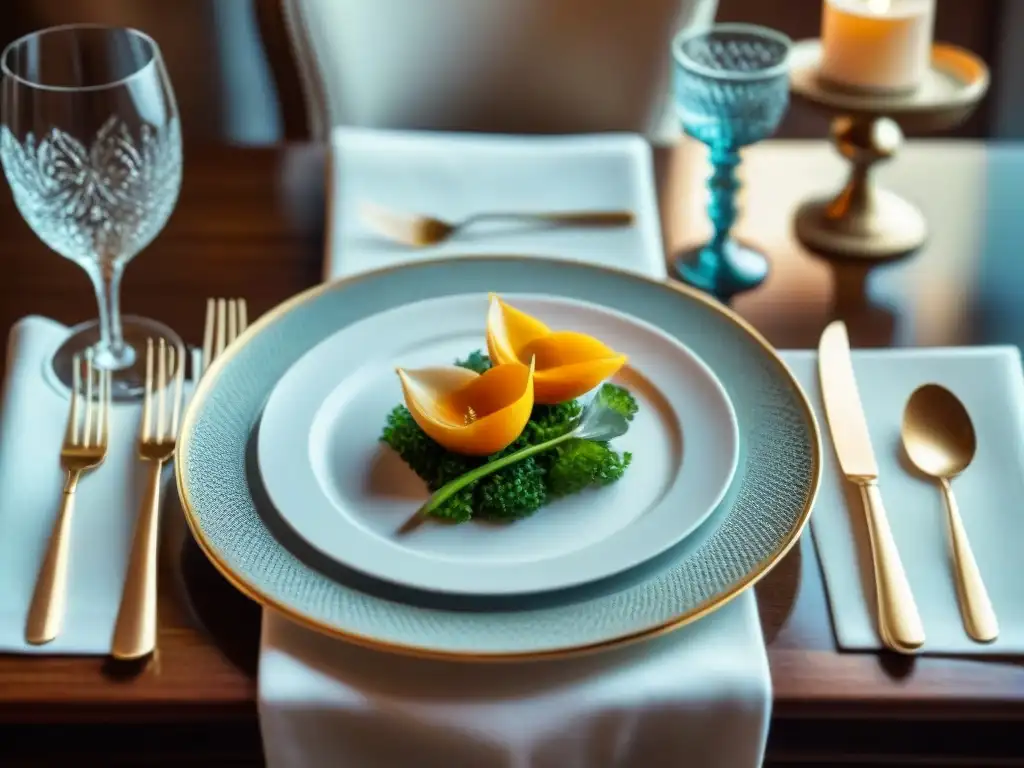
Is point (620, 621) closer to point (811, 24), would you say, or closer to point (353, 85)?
point (353, 85)

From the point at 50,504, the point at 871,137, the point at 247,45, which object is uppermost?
the point at 871,137

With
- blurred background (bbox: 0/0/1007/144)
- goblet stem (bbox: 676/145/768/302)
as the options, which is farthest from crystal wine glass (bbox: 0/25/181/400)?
blurred background (bbox: 0/0/1007/144)

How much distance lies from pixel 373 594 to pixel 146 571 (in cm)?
13

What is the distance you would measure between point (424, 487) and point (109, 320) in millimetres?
285

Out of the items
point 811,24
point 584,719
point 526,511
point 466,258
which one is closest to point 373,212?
point 466,258

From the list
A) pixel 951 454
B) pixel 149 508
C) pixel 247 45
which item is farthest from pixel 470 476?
pixel 247 45

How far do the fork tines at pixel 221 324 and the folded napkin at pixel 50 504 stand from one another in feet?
0.22

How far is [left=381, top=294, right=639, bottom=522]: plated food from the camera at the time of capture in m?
0.65

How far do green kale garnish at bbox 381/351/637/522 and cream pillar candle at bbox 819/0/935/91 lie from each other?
0.40 m

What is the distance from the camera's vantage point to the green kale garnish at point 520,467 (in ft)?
2.14

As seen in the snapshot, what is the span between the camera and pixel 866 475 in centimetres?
71

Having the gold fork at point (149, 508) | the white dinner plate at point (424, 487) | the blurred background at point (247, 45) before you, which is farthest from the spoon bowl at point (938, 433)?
the blurred background at point (247, 45)

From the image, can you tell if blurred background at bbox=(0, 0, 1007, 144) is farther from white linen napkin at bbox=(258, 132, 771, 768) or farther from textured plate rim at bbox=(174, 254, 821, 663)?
white linen napkin at bbox=(258, 132, 771, 768)

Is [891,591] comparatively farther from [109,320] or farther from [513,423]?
[109,320]
